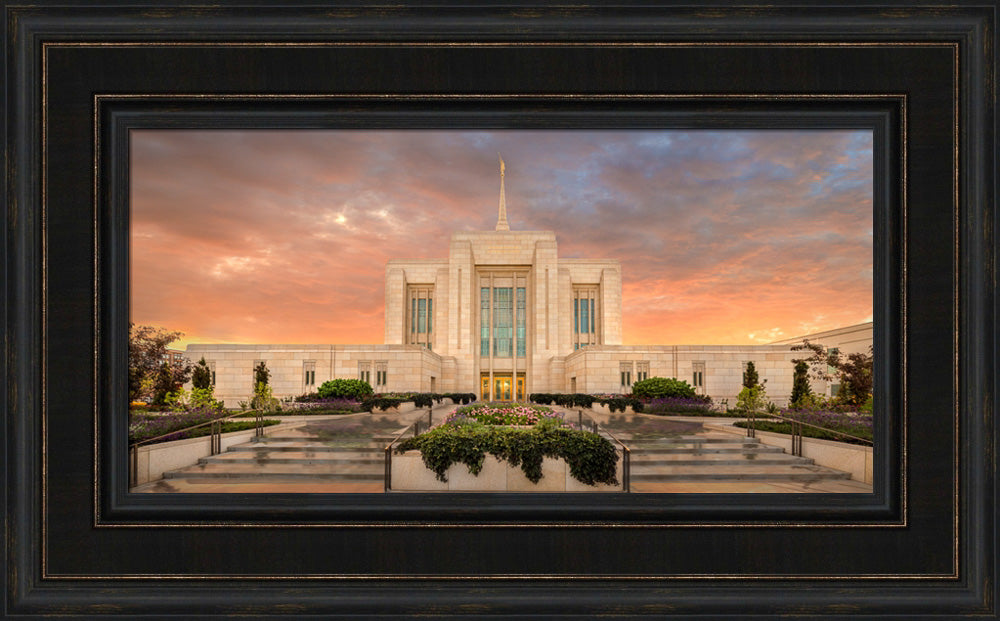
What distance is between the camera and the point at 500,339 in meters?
44.2

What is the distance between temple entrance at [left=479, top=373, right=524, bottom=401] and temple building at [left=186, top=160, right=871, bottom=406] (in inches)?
3.3

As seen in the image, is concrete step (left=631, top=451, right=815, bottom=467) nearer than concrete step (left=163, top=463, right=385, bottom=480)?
No

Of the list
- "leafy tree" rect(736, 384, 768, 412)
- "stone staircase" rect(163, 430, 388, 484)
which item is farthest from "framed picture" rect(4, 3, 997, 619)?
"leafy tree" rect(736, 384, 768, 412)

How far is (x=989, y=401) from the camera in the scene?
14.6ft

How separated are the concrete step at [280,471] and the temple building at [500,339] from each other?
23140 mm

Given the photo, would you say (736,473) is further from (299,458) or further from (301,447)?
(301,447)

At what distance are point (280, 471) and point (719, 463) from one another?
776 cm

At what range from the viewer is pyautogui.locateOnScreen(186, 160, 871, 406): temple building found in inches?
1271

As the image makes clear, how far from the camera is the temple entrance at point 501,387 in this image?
42312 mm

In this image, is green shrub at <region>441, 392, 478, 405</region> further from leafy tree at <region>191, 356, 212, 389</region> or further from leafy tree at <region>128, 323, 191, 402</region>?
leafy tree at <region>128, 323, 191, 402</region>
